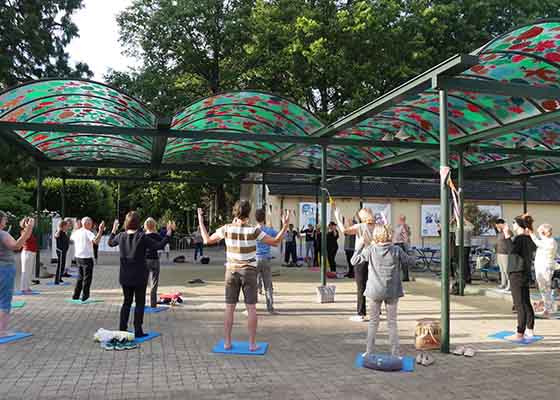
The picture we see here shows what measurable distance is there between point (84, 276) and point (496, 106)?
8022 millimetres

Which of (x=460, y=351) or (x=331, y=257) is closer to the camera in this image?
(x=460, y=351)

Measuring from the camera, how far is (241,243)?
5805mm

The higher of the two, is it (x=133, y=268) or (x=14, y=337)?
(x=133, y=268)

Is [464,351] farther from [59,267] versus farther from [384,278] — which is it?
[59,267]

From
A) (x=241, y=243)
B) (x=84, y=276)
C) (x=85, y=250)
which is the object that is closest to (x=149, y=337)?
(x=241, y=243)

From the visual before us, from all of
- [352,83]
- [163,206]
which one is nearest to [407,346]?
[352,83]

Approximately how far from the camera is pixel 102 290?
11312 mm

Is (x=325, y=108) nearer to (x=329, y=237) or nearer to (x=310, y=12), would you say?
(x=310, y=12)

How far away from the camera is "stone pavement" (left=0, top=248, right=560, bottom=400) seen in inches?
182

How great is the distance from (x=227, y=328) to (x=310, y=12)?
21786 mm

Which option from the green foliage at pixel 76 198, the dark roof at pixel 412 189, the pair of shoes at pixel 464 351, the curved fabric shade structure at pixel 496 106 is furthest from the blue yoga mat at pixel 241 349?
the green foliage at pixel 76 198

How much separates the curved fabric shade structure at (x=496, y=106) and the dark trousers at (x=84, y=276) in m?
5.58

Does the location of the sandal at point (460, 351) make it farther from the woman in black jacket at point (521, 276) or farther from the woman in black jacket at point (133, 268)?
the woman in black jacket at point (133, 268)

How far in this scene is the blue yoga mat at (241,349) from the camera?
5.88m
